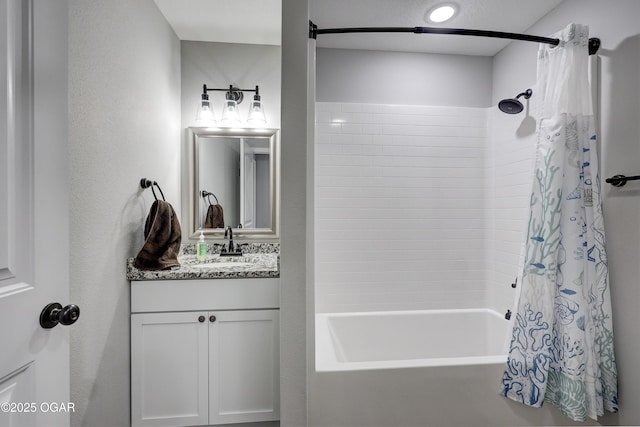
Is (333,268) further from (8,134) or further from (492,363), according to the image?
(8,134)

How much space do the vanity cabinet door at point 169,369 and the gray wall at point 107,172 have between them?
0.06m

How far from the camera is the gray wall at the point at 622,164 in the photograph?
141 centimetres

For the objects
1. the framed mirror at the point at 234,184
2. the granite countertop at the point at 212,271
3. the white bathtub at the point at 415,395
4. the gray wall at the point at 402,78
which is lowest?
the white bathtub at the point at 415,395

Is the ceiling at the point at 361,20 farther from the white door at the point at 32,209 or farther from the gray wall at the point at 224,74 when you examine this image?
the white door at the point at 32,209

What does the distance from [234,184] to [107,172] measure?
0.97m

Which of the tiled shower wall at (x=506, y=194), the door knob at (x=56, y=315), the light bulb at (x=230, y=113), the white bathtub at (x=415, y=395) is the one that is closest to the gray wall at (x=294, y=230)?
the white bathtub at (x=415, y=395)

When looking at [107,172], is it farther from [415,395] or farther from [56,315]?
[415,395]

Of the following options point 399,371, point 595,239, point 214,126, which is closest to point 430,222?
point 595,239

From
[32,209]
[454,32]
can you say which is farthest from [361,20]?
[32,209]

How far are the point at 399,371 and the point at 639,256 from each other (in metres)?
1.16

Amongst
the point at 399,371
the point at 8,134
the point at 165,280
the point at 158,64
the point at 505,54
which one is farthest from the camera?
Answer: the point at 505,54

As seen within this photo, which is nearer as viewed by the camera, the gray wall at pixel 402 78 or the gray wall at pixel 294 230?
the gray wall at pixel 294 230

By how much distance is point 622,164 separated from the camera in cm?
146

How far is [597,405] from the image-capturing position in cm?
142
